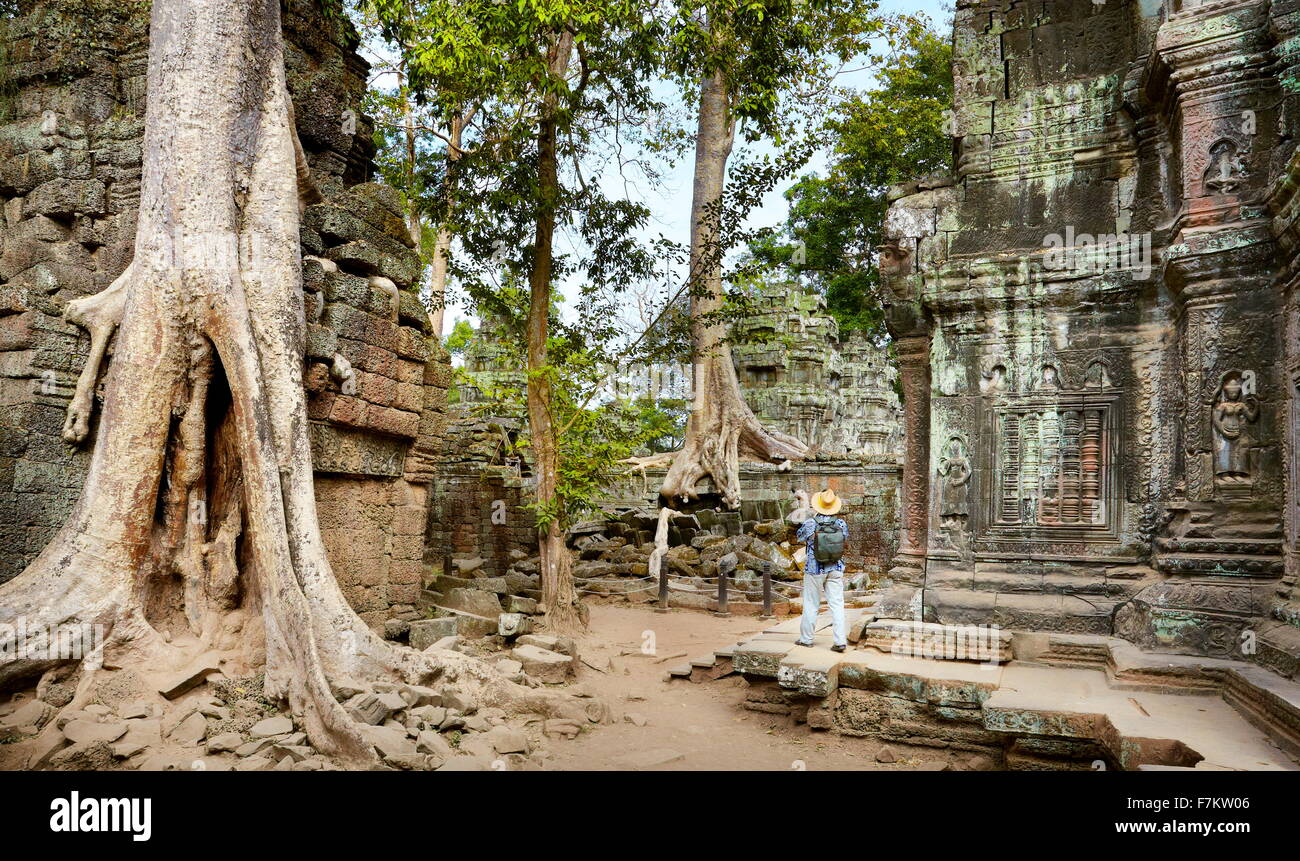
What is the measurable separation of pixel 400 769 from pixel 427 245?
16499 millimetres

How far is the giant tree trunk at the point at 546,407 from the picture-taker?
7.93 m

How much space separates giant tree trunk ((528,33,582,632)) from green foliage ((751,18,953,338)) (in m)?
7.14

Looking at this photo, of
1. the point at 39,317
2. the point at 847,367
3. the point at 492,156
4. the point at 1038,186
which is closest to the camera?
the point at 39,317

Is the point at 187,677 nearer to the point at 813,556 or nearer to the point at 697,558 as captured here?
the point at 813,556

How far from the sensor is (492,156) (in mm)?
7770

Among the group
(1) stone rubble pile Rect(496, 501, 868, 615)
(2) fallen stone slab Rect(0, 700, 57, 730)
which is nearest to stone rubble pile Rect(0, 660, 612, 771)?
(2) fallen stone slab Rect(0, 700, 57, 730)

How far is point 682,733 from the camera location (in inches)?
197

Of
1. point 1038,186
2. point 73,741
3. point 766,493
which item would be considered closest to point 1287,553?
point 1038,186

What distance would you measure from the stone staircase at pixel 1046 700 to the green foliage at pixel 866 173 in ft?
30.0

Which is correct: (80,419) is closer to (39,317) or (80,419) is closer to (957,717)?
(39,317)

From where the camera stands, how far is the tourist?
5.50 meters

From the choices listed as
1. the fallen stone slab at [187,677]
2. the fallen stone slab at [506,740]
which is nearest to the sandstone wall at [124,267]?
the fallen stone slab at [187,677]

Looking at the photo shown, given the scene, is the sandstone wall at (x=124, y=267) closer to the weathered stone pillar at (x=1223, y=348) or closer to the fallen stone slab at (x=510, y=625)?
the fallen stone slab at (x=510, y=625)

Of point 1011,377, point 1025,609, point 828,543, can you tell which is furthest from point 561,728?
point 1011,377
